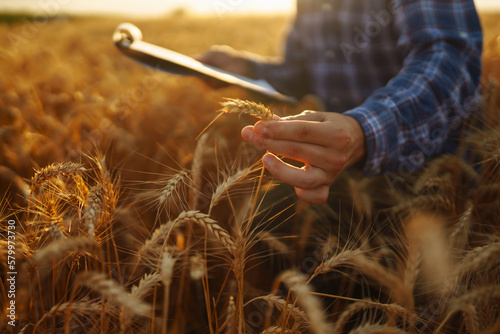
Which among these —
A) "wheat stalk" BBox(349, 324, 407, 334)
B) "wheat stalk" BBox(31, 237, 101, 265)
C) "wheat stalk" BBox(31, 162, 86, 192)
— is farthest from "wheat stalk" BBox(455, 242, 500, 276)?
"wheat stalk" BBox(31, 162, 86, 192)

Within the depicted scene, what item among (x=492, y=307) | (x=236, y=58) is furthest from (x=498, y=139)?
(x=236, y=58)

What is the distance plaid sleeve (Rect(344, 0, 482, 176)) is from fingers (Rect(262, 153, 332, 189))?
0.24 metres

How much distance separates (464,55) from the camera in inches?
48.5

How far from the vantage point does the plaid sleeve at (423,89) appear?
101 centimetres

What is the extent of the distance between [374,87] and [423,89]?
65cm

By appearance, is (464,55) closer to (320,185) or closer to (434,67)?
(434,67)

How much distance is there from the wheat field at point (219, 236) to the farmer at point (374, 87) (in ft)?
0.37

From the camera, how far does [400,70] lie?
128 centimetres

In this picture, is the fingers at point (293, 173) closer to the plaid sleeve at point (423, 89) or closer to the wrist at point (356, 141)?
the wrist at point (356, 141)

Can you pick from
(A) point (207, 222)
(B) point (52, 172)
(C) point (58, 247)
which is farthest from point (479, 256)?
(B) point (52, 172)

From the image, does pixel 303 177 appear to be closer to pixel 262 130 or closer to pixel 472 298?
pixel 262 130

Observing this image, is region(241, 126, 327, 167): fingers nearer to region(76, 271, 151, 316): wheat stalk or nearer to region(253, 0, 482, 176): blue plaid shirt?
region(253, 0, 482, 176): blue plaid shirt

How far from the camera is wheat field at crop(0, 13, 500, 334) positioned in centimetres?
72

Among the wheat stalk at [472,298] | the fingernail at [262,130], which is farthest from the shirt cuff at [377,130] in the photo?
the wheat stalk at [472,298]
